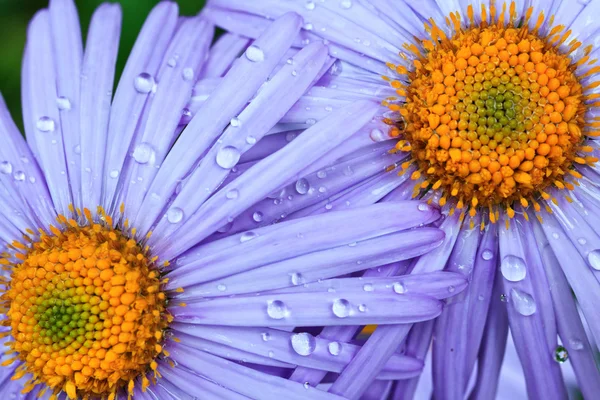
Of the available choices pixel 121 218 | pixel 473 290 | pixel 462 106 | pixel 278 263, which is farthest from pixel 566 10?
pixel 121 218

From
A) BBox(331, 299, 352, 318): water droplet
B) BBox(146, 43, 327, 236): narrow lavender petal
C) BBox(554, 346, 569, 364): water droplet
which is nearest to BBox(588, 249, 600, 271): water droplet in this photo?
BBox(554, 346, 569, 364): water droplet

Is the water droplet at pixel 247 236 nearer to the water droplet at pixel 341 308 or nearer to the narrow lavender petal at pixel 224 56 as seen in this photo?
the water droplet at pixel 341 308

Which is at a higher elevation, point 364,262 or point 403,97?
point 403,97

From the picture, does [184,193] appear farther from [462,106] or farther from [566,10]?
[566,10]

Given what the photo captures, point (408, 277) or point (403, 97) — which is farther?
point (403, 97)

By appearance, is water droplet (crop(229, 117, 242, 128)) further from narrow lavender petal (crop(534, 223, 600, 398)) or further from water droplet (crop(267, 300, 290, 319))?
narrow lavender petal (crop(534, 223, 600, 398))

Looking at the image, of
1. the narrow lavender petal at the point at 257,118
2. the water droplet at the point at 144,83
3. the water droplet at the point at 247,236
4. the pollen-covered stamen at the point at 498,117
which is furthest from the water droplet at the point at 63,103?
the pollen-covered stamen at the point at 498,117

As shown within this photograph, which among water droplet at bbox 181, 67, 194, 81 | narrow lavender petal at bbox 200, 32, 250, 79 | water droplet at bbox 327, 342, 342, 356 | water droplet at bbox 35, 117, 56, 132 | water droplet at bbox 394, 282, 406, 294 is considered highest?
narrow lavender petal at bbox 200, 32, 250, 79
